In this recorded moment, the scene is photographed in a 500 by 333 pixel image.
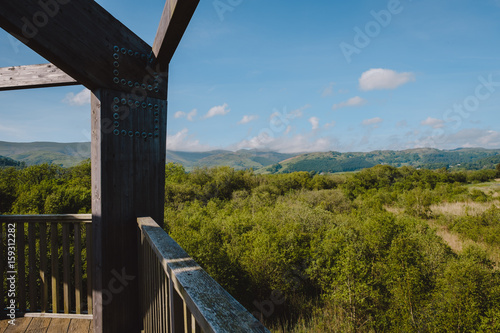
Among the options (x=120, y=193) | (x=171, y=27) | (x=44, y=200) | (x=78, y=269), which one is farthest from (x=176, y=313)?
(x=44, y=200)

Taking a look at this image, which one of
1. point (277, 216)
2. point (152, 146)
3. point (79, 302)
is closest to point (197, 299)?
point (152, 146)

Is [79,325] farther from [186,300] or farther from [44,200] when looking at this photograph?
[44,200]

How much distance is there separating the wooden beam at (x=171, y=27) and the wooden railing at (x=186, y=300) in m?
1.30

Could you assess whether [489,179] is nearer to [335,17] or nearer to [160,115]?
[335,17]

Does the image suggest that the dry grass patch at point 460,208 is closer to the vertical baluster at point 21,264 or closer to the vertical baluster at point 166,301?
the vertical baluster at point 166,301

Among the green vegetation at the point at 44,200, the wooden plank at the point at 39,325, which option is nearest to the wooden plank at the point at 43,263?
the wooden plank at the point at 39,325

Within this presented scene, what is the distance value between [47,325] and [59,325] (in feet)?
0.34

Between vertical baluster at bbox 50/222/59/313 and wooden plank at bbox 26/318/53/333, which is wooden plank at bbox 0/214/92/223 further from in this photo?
wooden plank at bbox 26/318/53/333

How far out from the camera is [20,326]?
2.24 meters

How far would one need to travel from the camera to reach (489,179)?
144ft

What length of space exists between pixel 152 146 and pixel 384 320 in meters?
9.23

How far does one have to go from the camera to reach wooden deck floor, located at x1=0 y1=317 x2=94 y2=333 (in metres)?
2.18

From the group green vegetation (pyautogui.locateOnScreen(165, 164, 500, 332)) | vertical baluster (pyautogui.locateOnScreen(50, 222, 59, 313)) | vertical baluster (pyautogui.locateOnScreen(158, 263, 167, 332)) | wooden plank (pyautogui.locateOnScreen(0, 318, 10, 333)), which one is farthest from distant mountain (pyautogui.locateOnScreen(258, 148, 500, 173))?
vertical baluster (pyautogui.locateOnScreen(158, 263, 167, 332))

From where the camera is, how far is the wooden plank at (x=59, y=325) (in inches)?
86.1
